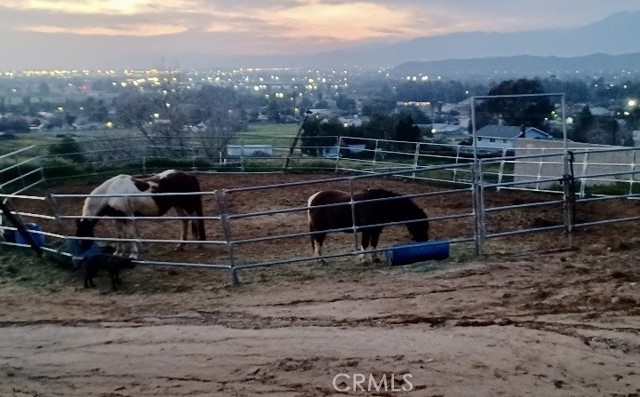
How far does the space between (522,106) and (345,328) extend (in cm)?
2124

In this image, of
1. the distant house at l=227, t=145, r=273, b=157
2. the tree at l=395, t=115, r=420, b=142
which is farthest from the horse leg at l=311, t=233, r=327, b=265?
A: the tree at l=395, t=115, r=420, b=142

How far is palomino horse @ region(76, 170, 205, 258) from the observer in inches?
316

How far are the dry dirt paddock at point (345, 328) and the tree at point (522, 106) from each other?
55.3ft

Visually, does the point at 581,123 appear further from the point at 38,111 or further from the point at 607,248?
→ the point at 38,111

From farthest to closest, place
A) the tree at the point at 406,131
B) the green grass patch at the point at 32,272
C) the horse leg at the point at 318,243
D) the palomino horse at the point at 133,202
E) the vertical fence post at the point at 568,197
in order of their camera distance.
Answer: the tree at the point at 406,131
the palomino horse at the point at 133,202
the horse leg at the point at 318,243
the vertical fence post at the point at 568,197
the green grass patch at the point at 32,272

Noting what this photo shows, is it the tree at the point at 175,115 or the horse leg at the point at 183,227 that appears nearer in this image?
the horse leg at the point at 183,227

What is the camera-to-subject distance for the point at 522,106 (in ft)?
77.6

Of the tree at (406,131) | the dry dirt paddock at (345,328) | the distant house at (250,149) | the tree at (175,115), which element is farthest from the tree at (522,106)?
the dry dirt paddock at (345,328)

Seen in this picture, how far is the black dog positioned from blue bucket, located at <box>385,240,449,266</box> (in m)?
3.38

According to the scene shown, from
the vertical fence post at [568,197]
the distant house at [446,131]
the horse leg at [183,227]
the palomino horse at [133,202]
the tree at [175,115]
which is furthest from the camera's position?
the distant house at [446,131]

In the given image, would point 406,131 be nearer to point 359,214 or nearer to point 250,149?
point 250,149

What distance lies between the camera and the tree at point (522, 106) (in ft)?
76.7

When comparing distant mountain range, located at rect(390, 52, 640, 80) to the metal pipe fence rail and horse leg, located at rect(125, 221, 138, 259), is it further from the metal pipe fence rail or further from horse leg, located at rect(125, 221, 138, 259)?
horse leg, located at rect(125, 221, 138, 259)

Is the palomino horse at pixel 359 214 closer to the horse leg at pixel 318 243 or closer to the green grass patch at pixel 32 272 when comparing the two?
the horse leg at pixel 318 243
